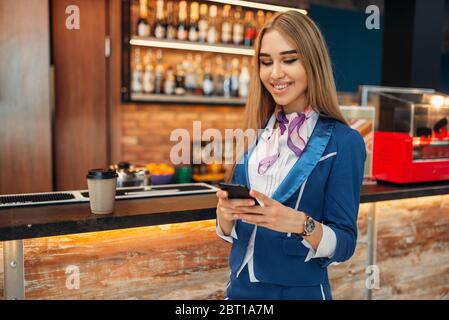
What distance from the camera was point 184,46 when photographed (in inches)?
159

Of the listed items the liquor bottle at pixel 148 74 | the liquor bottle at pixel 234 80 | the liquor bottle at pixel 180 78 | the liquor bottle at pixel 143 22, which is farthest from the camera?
the liquor bottle at pixel 234 80

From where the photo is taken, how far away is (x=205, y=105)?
13.8ft

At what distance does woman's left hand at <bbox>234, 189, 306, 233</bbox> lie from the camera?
110cm

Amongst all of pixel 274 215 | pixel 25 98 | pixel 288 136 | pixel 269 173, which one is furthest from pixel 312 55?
pixel 25 98

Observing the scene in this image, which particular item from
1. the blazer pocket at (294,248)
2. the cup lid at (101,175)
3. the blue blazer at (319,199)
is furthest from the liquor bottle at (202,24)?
the blazer pocket at (294,248)

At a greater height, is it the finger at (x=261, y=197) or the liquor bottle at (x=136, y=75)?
the liquor bottle at (x=136, y=75)

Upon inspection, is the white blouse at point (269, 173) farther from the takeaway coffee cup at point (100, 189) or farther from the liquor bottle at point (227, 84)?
the liquor bottle at point (227, 84)

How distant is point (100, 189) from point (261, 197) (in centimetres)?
75

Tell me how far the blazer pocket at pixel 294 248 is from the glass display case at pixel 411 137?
53.4 inches

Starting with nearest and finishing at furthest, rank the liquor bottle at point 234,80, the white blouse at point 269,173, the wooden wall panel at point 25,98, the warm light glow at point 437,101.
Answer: the white blouse at point 269,173 → the warm light glow at point 437,101 → the wooden wall panel at point 25,98 → the liquor bottle at point 234,80

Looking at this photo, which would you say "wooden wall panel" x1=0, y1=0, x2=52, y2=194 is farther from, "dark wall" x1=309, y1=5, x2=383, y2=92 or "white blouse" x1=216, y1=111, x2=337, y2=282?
"dark wall" x1=309, y1=5, x2=383, y2=92

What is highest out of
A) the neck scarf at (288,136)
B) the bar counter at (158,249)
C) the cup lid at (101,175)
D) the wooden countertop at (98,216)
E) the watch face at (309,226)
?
the neck scarf at (288,136)

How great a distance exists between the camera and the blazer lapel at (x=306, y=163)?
1226 millimetres

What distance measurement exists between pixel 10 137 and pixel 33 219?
210cm
